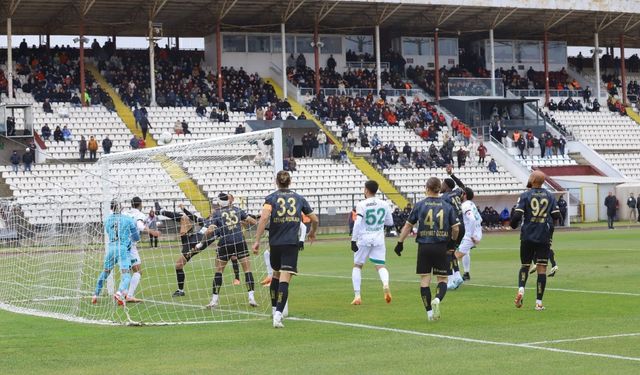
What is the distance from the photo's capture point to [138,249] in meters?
21.3

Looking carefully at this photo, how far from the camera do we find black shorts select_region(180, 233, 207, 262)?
1950cm

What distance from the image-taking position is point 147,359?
12.6 meters

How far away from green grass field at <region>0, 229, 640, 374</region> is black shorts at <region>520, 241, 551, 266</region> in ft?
2.50

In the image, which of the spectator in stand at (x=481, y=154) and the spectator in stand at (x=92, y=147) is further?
the spectator in stand at (x=481, y=154)

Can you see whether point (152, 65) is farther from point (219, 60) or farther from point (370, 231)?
point (370, 231)

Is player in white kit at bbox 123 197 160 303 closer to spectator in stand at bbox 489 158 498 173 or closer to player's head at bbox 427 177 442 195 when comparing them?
player's head at bbox 427 177 442 195

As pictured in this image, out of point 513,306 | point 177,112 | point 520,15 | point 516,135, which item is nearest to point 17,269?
point 513,306

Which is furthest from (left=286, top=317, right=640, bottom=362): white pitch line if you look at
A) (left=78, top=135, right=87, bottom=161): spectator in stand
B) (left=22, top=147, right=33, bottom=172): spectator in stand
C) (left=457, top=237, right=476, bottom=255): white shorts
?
(left=78, top=135, right=87, bottom=161): spectator in stand

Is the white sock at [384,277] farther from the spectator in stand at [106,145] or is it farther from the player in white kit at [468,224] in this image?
the spectator in stand at [106,145]

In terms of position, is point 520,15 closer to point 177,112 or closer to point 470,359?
point 177,112

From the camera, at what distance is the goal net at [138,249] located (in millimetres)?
18047

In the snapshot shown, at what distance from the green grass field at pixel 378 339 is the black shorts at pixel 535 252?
0.76m

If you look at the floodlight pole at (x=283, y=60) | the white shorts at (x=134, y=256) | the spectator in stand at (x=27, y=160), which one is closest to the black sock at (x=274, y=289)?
the white shorts at (x=134, y=256)

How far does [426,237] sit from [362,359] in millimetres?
3863
